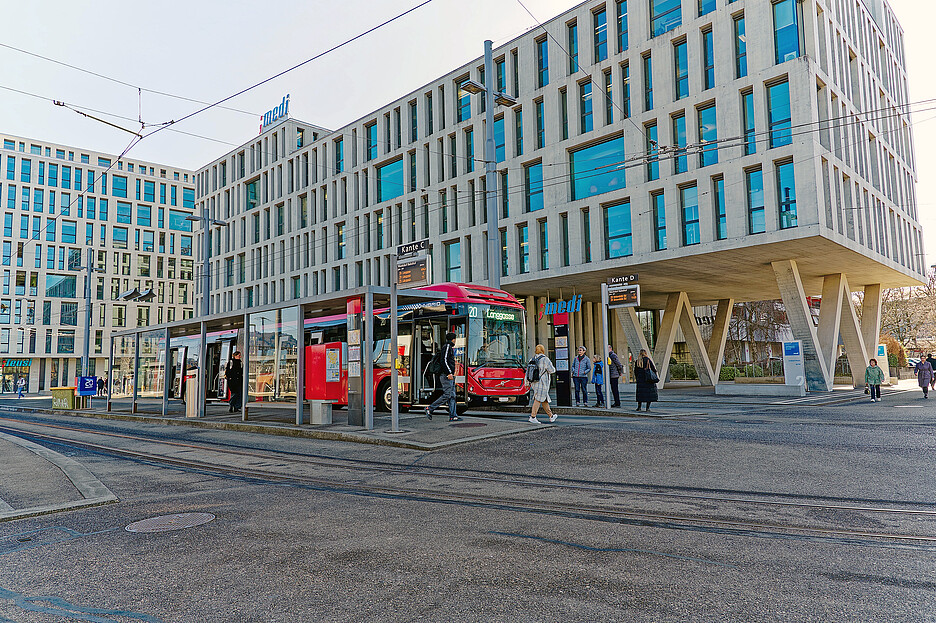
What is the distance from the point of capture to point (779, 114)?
82.3 ft

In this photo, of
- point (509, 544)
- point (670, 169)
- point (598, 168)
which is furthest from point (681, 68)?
point (509, 544)

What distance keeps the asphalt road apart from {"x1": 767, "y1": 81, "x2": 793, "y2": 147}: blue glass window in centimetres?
1802

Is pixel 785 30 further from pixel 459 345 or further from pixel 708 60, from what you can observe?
pixel 459 345

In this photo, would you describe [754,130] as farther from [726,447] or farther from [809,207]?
[726,447]

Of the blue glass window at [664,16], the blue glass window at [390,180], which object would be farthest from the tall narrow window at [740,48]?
the blue glass window at [390,180]

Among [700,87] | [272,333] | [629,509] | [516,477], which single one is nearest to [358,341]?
[272,333]

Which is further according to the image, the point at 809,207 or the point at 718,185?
the point at 718,185

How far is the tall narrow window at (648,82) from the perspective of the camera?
2919 cm

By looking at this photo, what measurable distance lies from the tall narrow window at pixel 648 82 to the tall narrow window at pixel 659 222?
4.13 m

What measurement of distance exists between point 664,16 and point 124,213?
225 feet

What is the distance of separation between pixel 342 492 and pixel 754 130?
23974mm

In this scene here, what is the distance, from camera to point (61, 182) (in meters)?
72.8

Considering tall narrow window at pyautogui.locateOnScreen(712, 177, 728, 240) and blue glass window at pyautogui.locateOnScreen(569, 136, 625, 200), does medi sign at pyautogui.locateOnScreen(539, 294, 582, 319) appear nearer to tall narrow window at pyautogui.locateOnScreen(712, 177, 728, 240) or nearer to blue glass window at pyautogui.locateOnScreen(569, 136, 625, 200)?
blue glass window at pyautogui.locateOnScreen(569, 136, 625, 200)

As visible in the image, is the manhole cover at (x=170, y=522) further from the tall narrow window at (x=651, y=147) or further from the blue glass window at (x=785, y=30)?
the blue glass window at (x=785, y=30)
